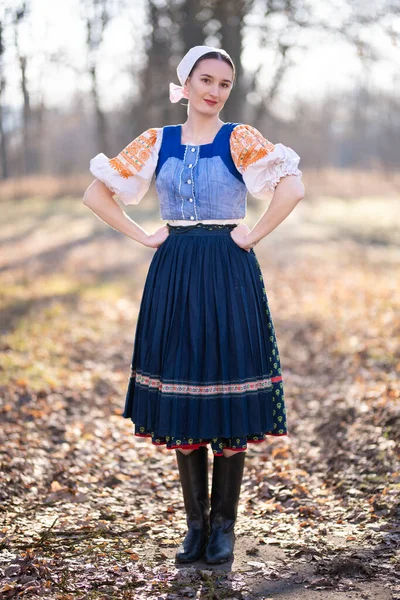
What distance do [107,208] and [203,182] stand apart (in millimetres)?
475

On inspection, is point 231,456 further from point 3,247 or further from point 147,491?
point 3,247

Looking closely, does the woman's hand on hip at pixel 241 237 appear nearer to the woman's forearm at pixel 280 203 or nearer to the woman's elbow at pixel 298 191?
the woman's forearm at pixel 280 203

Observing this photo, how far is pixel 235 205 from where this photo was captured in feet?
9.93

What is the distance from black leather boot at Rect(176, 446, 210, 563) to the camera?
317 cm

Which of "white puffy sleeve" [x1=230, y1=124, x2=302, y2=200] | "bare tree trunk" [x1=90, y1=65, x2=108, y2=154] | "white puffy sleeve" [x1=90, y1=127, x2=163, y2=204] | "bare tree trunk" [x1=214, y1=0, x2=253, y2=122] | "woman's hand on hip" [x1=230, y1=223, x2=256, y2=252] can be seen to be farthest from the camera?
"bare tree trunk" [x1=90, y1=65, x2=108, y2=154]

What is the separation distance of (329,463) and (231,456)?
1431mm

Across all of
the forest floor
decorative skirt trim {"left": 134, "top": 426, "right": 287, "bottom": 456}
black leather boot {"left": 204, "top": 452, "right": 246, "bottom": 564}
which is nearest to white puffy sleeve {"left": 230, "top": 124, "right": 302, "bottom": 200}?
decorative skirt trim {"left": 134, "top": 426, "right": 287, "bottom": 456}

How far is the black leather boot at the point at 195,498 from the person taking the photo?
3.17 metres

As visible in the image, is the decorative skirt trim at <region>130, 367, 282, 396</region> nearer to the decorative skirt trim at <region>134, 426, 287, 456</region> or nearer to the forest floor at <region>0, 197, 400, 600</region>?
the decorative skirt trim at <region>134, 426, 287, 456</region>

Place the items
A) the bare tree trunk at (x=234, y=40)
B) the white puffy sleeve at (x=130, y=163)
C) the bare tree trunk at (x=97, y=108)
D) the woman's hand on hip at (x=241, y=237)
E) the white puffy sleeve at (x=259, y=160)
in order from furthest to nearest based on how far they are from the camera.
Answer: the bare tree trunk at (x=97, y=108) → the bare tree trunk at (x=234, y=40) → the white puffy sleeve at (x=130, y=163) → the woman's hand on hip at (x=241, y=237) → the white puffy sleeve at (x=259, y=160)

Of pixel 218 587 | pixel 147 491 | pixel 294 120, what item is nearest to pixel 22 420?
pixel 147 491

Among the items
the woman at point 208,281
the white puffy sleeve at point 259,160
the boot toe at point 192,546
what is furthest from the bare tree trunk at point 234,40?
the boot toe at point 192,546

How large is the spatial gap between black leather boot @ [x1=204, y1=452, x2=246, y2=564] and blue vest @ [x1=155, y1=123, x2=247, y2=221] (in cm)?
104

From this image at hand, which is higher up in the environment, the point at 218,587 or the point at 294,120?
the point at 294,120
